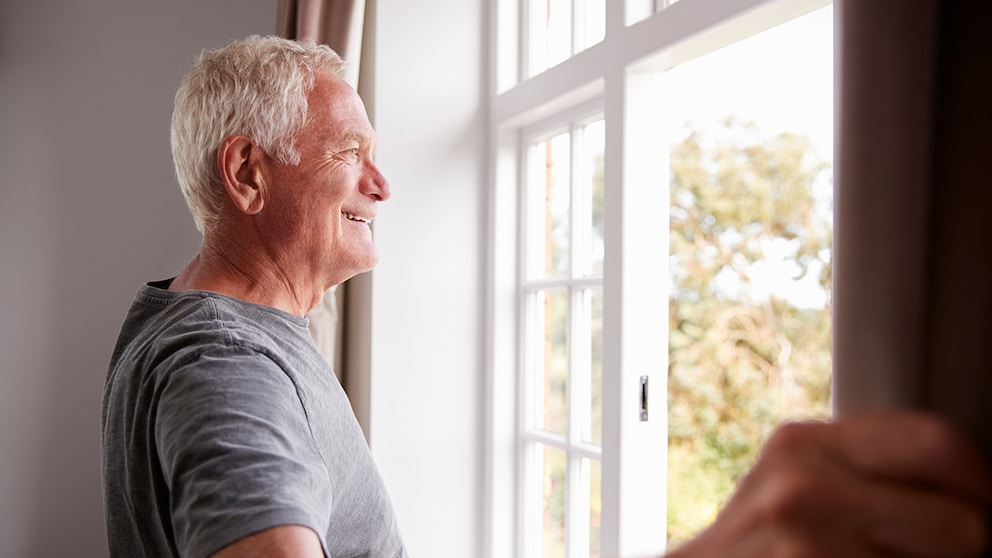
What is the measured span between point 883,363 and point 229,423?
A: 752 millimetres

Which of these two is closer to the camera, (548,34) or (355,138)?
(355,138)

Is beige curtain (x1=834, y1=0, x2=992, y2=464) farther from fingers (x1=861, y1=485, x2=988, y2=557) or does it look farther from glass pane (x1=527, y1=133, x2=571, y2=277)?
glass pane (x1=527, y1=133, x2=571, y2=277)

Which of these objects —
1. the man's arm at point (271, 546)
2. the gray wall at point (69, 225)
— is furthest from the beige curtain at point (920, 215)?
the gray wall at point (69, 225)

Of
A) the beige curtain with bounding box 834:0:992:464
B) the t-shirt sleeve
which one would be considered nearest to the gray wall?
the t-shirt sleeve

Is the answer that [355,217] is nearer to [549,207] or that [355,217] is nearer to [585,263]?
[585,263]

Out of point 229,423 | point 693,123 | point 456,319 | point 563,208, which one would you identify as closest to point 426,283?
point 456,319

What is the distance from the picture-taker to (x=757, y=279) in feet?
29.2

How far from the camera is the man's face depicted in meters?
1.47

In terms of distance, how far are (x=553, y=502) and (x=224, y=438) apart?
1.77 metres

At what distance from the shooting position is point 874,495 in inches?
10.1

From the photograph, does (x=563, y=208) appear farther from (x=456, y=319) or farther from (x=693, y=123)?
(x=693, y=123)

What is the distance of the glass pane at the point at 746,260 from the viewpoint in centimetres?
859

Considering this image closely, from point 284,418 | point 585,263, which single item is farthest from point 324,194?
point 585,263

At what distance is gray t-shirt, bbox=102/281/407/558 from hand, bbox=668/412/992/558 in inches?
27.3
